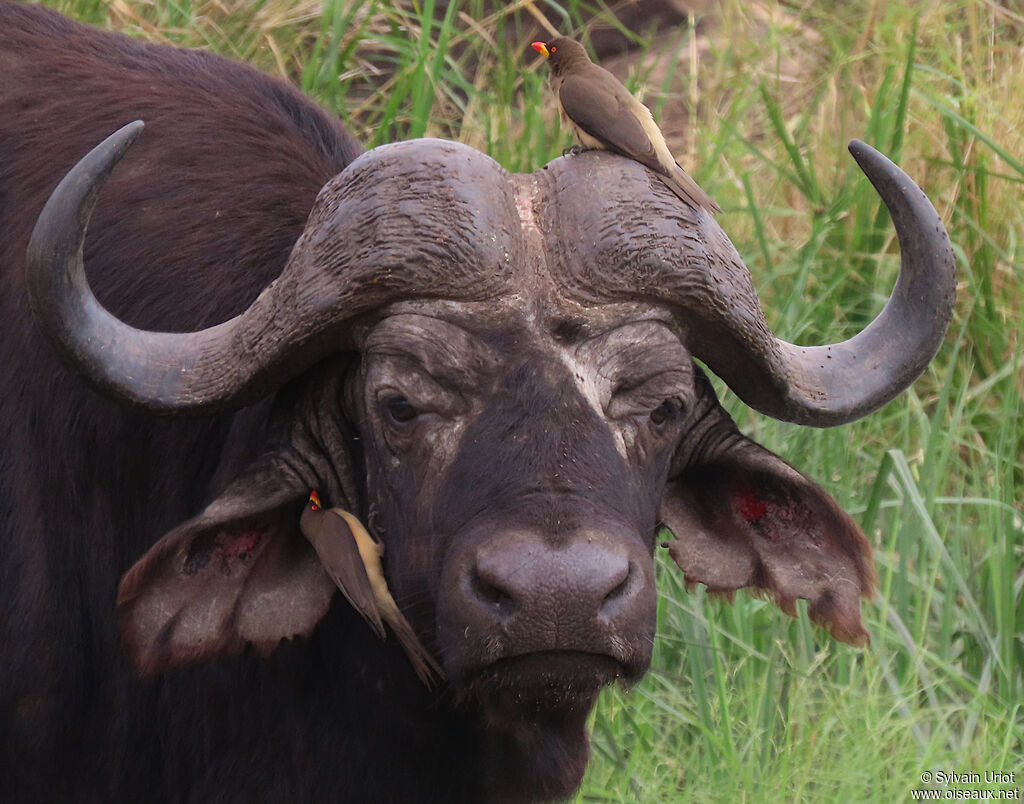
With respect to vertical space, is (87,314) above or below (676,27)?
above

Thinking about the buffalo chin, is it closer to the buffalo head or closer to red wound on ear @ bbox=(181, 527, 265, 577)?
the buffalo head

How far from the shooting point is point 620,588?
2879 millimetres

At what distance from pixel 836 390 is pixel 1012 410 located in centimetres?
253

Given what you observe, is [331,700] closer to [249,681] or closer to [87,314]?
[249,681]

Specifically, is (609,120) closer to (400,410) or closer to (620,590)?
(400,410)

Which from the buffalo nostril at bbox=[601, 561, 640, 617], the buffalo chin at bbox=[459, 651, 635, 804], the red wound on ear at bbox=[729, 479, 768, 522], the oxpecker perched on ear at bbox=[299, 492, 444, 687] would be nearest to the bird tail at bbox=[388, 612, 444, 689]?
the oxpecker perched on ear at bbox=[299, 492, 444, 687]

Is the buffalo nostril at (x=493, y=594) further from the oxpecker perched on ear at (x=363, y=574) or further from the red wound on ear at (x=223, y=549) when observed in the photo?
the red wound on ear at (x=223, y=549)

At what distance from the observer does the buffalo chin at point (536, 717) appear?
2.93m

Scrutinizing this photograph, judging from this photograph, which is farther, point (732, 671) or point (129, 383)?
point (732, 671)

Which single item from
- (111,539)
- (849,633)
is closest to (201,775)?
(111,539)

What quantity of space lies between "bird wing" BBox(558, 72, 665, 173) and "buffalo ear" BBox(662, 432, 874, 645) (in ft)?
2.28

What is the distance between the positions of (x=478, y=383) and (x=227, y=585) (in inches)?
27.9

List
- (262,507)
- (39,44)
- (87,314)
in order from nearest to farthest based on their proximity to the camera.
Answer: (87,314) → (262,507) → (39,44)

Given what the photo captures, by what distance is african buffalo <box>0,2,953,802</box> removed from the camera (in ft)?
9.86
